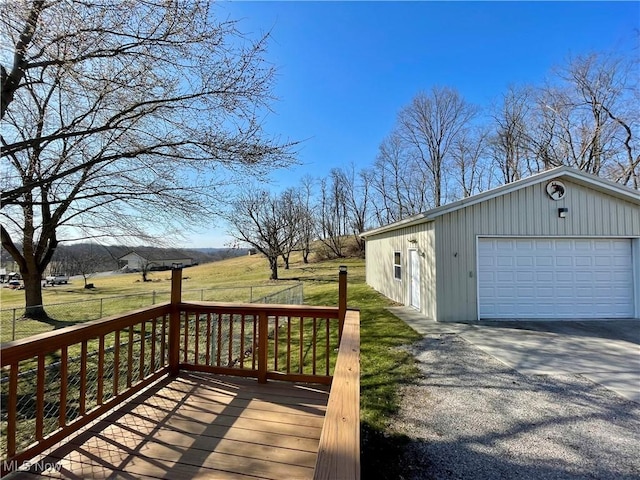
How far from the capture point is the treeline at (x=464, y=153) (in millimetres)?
15867

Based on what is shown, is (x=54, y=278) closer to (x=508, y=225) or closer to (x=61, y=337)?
(x=61, y=337)

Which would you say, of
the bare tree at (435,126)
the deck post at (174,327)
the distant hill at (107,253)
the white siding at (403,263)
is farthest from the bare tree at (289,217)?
the deck post at (174,327)

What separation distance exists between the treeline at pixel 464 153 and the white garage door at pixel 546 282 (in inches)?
361

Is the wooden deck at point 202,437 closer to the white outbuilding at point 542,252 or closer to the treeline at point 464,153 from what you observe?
the white outbuilding at point 542,252

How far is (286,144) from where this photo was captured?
3602mm

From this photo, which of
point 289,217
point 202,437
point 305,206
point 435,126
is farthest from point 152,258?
point 435,126

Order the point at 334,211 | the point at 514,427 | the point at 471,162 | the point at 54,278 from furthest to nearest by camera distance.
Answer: the point at 334,211 → the point at 471,162 → the point at 54,278 → the point at 514,427

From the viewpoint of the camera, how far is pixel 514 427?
3033 mm

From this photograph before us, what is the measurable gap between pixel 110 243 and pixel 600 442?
6939 mm

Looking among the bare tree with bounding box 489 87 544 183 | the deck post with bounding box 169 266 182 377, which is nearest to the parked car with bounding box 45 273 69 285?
the deck post with bounding box 169 266 182 377

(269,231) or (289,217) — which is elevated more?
(289,217)

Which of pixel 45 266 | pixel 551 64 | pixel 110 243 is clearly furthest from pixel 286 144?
pixel 551 64

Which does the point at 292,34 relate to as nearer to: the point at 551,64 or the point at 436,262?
the point at 436,262

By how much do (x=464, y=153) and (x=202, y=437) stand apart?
26527 mm
